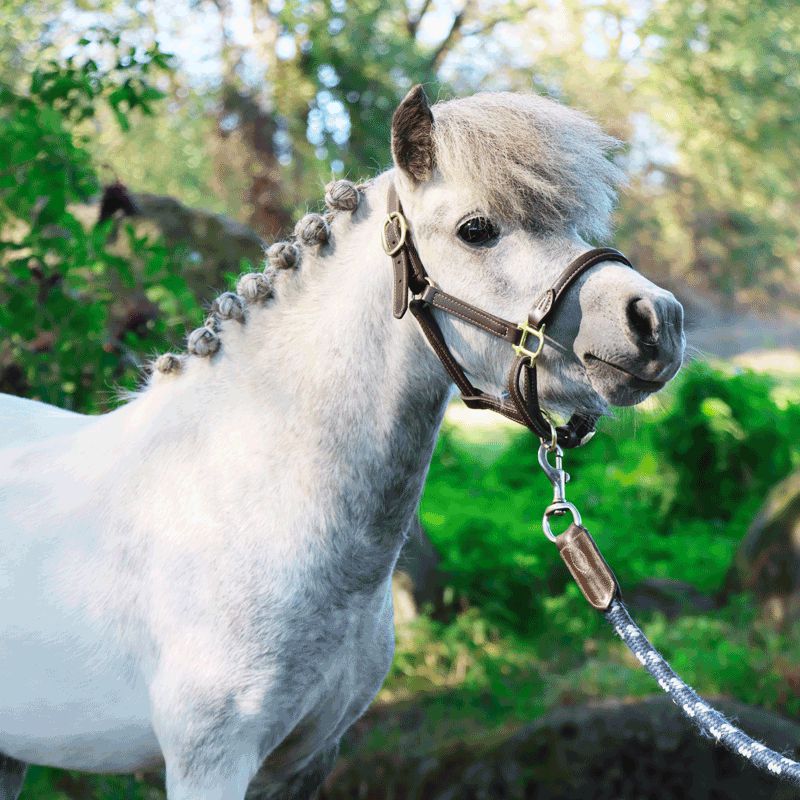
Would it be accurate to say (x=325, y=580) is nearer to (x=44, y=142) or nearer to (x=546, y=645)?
(x=44, y=142)

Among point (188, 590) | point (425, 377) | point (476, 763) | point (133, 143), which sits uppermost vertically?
point (425, 377)

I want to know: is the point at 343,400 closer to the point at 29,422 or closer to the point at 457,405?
the point at 29,422

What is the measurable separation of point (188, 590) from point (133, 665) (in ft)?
0.78

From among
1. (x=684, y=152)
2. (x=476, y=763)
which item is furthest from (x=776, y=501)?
(x=684, y=152)

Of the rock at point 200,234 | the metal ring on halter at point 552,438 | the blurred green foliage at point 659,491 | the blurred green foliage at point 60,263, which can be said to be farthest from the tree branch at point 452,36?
the metal ring on halter at point 552,438

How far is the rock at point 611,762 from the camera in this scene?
3645 millimetres

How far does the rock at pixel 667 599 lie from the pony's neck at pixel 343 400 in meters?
4.66

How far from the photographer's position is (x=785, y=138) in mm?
13117

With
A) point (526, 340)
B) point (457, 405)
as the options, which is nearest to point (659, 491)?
point (526, 340)

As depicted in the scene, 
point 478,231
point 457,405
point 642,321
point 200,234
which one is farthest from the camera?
point 457,405

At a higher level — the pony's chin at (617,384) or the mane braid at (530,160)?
the mane braid at (530,160)

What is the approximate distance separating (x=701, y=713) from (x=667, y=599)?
4.85 m

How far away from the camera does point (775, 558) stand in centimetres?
582

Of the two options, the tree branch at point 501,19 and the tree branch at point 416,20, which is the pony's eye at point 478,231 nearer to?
the tree branch at point 416,20
